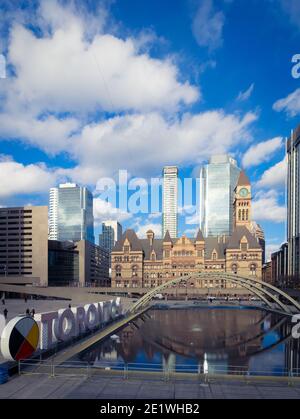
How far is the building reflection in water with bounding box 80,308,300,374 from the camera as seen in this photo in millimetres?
28750

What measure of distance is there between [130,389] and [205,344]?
2181 centimetres

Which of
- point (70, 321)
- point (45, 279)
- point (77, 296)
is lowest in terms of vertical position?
point (45, 279)

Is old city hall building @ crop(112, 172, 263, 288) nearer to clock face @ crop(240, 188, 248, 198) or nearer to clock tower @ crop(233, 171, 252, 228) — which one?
clock tower @ crop(233, 171, 252, 228)

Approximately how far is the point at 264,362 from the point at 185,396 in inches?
647

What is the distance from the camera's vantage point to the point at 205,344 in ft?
119

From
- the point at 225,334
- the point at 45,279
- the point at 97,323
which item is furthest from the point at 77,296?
the point at 45,279

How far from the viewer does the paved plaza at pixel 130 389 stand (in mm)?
15836

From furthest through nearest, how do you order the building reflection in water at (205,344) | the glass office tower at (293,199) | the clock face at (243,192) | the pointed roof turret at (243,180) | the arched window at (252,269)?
1. the glass office tower at (293,199)
2. the pointed roof turret at (243,180)
3. the clock face at (243,192)
4. the arched window at (252,269)
5. the building reflection in water at (205,344)

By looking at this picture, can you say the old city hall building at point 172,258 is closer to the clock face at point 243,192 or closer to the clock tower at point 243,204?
the clock tower at point 243,204

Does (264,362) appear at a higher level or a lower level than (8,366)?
lower

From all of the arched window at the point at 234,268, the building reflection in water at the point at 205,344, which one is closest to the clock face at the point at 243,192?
the arched window at the point at 234,268

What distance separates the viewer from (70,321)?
31.2 meters

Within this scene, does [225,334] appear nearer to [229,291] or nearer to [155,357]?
[155,357]

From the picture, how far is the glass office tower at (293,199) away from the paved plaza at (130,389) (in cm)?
15830
